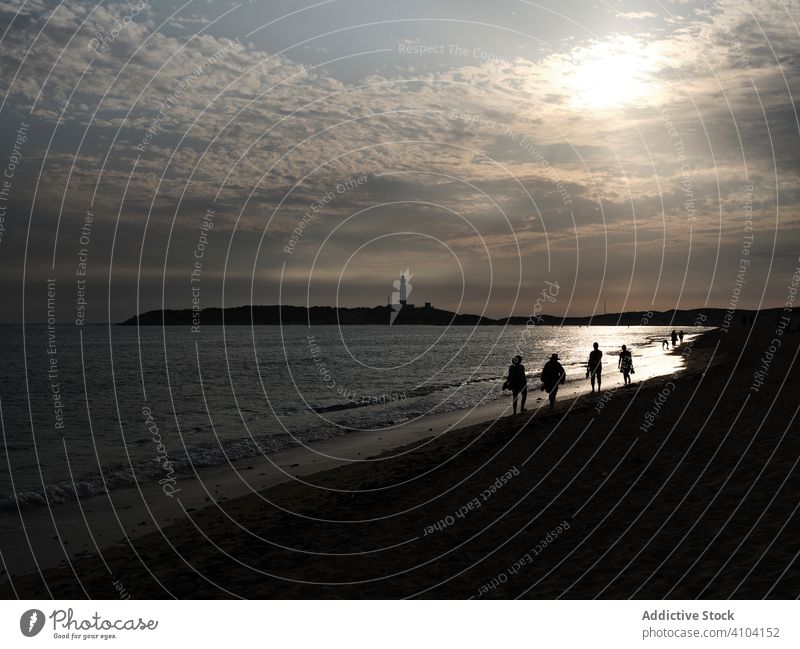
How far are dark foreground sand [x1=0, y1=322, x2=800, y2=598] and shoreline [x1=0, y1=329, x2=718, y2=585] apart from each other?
28.8 inches

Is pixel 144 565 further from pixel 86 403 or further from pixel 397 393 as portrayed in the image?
pixel 86 403

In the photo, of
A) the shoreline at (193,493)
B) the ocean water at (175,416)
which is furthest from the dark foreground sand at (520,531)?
the ocean water at (175,416)

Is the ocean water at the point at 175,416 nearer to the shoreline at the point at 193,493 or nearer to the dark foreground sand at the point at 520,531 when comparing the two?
the shoreline at the point at 193,493

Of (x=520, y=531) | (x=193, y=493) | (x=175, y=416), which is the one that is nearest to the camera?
(x=520, y=531)

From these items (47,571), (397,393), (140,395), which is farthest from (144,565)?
(140,395)

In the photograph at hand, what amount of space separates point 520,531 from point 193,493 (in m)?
9.55

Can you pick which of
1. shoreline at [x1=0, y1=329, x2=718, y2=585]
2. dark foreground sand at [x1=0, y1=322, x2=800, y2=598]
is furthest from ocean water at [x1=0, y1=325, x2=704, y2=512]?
dark foreground sand at [x1=0, y1=322, x2=800, y2=598]

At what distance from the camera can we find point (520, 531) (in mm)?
9438

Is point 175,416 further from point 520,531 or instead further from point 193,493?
point 520,531

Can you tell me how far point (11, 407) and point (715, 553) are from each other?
43863 millimetres

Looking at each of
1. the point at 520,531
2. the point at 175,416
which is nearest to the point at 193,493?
the point at 520,531

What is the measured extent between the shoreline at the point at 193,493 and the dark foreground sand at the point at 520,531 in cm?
73

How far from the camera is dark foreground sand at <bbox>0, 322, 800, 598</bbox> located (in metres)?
Result: 7.49

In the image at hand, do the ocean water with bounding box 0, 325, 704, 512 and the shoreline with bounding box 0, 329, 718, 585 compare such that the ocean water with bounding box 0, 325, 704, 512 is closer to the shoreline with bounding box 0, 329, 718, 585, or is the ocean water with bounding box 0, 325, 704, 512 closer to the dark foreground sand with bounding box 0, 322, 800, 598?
the shoreline with bounding box 0, 329, 718, 585
